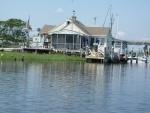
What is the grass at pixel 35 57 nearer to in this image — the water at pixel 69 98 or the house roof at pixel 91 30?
the house roof at pixel 91 30

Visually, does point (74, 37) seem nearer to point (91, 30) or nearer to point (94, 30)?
point (91, 30)

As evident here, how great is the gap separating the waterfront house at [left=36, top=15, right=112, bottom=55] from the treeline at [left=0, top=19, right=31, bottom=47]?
633 inches

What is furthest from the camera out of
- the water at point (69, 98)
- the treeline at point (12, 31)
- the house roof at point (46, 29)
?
the treeline at point (12, 31)

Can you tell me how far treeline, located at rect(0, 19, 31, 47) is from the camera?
10521 centimetres

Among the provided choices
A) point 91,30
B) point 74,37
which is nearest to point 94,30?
point 91,30

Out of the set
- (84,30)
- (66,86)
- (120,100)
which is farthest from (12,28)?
(120,100)

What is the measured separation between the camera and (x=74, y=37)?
87.3 m

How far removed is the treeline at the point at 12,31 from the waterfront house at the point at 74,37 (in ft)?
52.8

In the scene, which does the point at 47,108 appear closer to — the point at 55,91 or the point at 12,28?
the point at 55,91

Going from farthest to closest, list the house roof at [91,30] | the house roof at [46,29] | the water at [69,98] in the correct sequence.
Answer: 1. the house roof at [46,29]
2. the house roof at [91,30]
3. the water at [69,98]

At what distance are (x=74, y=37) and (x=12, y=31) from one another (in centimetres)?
2644

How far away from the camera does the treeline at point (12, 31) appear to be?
345 feet

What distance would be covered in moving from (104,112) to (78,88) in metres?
10.8

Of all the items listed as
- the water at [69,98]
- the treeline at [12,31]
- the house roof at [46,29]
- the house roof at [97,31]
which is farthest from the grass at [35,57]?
the water at [69,98]
